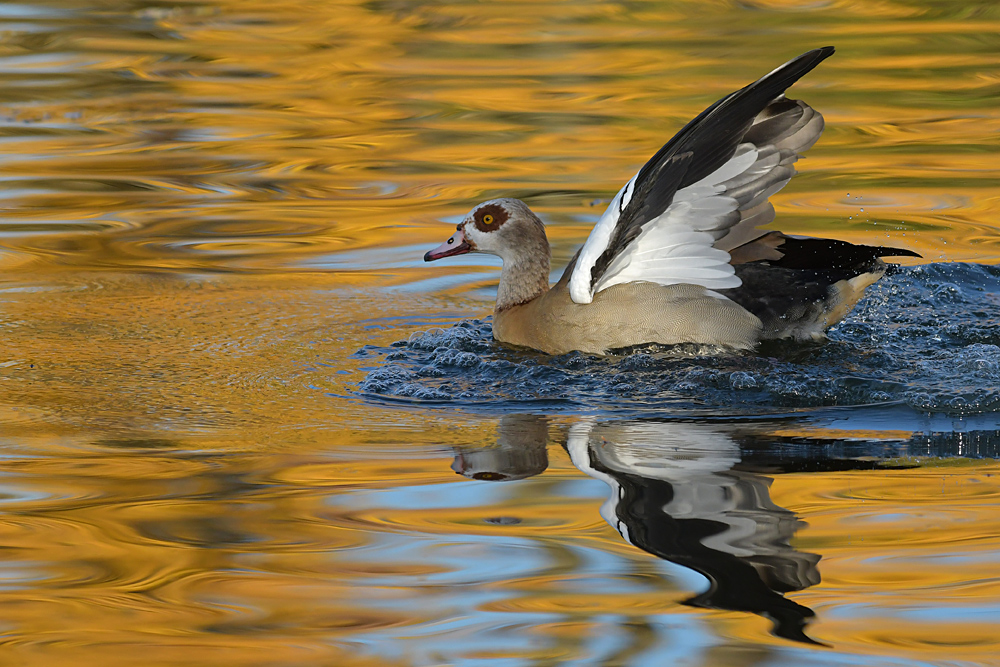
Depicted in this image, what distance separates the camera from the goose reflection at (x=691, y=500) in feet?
14.1

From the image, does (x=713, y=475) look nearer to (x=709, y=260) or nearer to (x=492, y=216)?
(x=709, y=260)

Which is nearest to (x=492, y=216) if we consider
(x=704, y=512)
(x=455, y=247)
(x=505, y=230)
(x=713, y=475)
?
(x=505, y=230)

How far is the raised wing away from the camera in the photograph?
634cm

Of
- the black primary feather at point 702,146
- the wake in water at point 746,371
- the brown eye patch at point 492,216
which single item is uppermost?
the black primary feather at point 702,146

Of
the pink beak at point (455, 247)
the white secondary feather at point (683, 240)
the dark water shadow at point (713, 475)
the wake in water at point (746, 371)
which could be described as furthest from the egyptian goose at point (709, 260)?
the dark water shadow at point (713, 475)

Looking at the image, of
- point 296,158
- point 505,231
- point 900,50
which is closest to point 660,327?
point 505,231

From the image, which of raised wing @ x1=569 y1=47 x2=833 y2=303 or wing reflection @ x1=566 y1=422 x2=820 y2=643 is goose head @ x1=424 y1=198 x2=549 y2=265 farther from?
wing reflection @ x1=566 y1=422 x2=820 y2=643

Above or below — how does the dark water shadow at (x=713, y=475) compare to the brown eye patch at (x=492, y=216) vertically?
below

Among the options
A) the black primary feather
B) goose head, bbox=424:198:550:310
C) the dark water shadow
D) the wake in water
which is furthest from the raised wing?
the dark water shadow

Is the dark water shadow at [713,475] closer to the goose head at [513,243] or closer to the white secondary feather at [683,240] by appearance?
the white secondary feather at [683,240]

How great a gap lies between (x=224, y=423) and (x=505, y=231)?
95.5 inches

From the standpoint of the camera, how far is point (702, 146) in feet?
21.0

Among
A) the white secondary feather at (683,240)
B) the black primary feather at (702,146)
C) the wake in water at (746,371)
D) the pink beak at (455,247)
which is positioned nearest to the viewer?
the black primary feather at (702,146)

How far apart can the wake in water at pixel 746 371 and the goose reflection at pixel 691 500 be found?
377 mm
